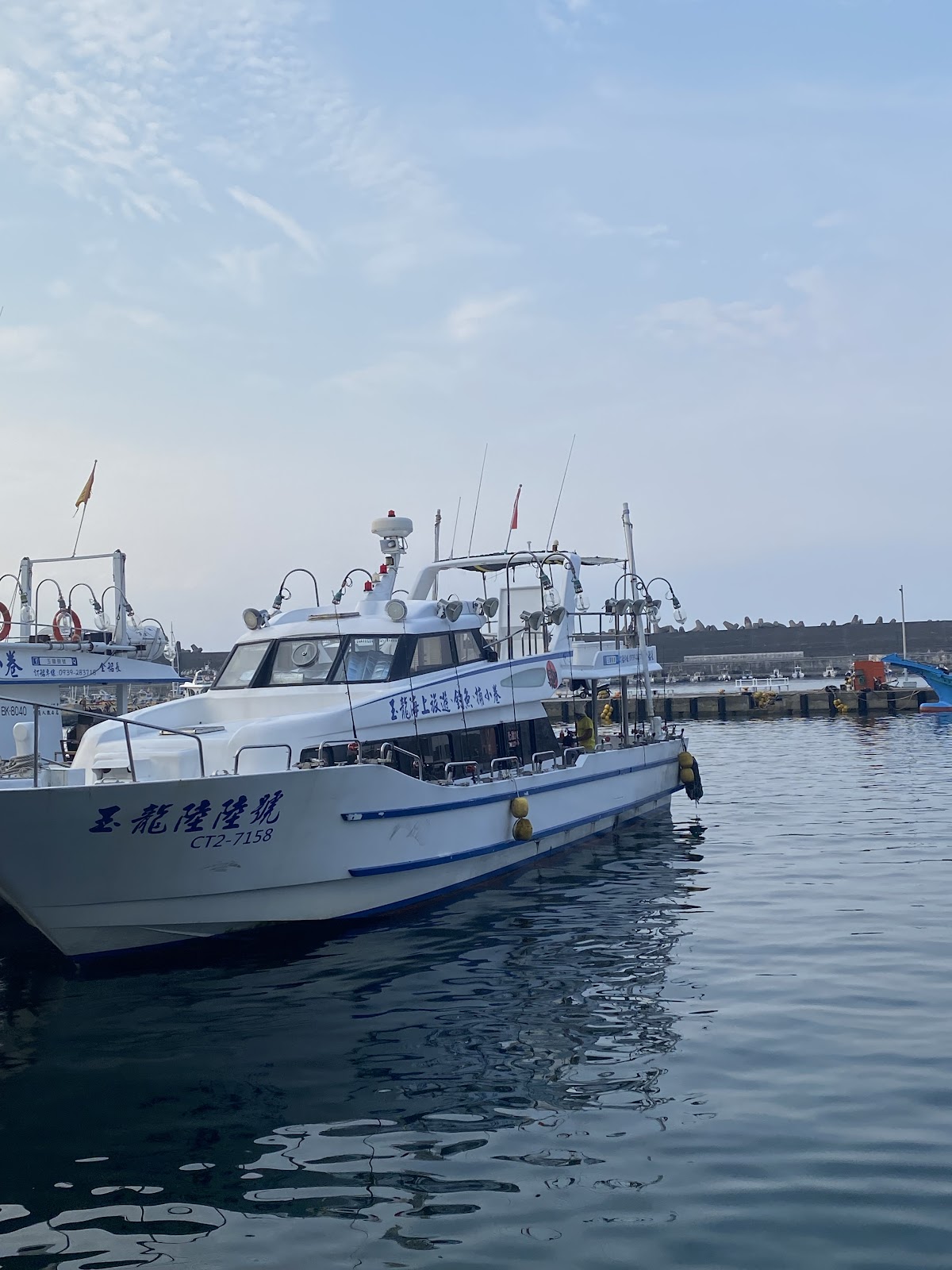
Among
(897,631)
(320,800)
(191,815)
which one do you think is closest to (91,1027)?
A: (191,815)

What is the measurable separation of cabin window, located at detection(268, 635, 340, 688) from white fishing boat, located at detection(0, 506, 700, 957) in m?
0.04

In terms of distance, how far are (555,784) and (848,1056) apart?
9341 millimetres

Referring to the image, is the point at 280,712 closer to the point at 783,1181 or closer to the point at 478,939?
the point at 478,939

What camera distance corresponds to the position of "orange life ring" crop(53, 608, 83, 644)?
84.7ft

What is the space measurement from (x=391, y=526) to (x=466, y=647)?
7.97 ft

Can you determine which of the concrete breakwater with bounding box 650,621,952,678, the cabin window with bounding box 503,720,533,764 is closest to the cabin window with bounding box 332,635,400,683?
the cabin window with bounding box 503,720,533,764

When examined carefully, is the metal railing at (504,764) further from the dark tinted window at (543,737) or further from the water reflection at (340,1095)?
the water reflection at (340,1095)

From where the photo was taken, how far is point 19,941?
46.3 feet

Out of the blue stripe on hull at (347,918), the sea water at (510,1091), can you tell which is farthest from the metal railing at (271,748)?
the sea water at (510,1091)

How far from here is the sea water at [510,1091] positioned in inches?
242

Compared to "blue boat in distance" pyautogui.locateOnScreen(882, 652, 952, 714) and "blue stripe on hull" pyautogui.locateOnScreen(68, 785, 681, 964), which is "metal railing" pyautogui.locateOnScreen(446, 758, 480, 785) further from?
"blue boat in distance" pyautogui.locateOnScreen(882, 652, 952, 714)

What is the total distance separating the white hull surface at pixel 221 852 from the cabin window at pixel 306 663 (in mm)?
2644

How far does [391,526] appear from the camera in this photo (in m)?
18.4

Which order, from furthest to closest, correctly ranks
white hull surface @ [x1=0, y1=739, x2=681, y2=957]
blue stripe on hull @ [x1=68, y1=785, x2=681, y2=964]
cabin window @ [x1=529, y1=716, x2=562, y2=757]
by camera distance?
1. cabin window @ [x1=529, y1=716, x2=562, y2=757]
2. blue stripe on hull @ [x1=68, y1=785, x2=681, y2=964]
3. white hull surface @ [x1=0, y1=739, x2=681, y2=957]
